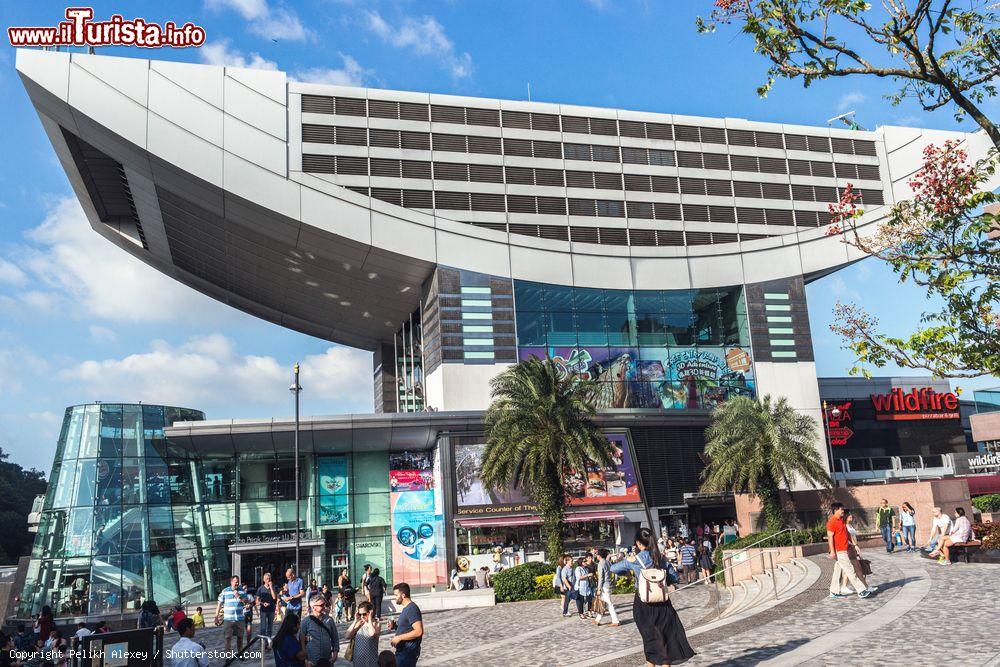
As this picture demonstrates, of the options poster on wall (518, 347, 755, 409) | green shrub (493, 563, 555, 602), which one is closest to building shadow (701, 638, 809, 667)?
green shrub (493, 563, 555, 602)

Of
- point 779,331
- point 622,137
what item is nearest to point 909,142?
point 779,331

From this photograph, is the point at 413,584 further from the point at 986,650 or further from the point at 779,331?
the point at 986,650

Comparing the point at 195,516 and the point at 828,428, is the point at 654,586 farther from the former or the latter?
the point at 828,428

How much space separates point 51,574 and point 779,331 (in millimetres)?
39409

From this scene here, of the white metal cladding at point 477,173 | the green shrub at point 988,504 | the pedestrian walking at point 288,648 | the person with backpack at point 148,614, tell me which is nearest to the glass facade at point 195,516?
the white metal cladding at point 477,173

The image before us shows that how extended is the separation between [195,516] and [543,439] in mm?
20421

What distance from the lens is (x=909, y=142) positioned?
52.6 meters

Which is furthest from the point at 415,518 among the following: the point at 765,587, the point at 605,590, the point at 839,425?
the point at 839,425

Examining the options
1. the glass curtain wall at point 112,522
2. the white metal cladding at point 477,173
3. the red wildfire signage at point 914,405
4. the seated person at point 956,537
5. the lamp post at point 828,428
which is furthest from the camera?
the red wildfire signage at point 914,405

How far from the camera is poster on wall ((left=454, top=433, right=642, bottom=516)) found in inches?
1553

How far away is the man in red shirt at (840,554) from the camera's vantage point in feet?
51.5

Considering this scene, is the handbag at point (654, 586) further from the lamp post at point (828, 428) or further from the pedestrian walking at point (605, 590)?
the lamp post at point (828, 428)

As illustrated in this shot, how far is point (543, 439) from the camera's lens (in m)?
30.7

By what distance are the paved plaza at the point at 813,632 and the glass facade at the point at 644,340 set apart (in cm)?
2168
